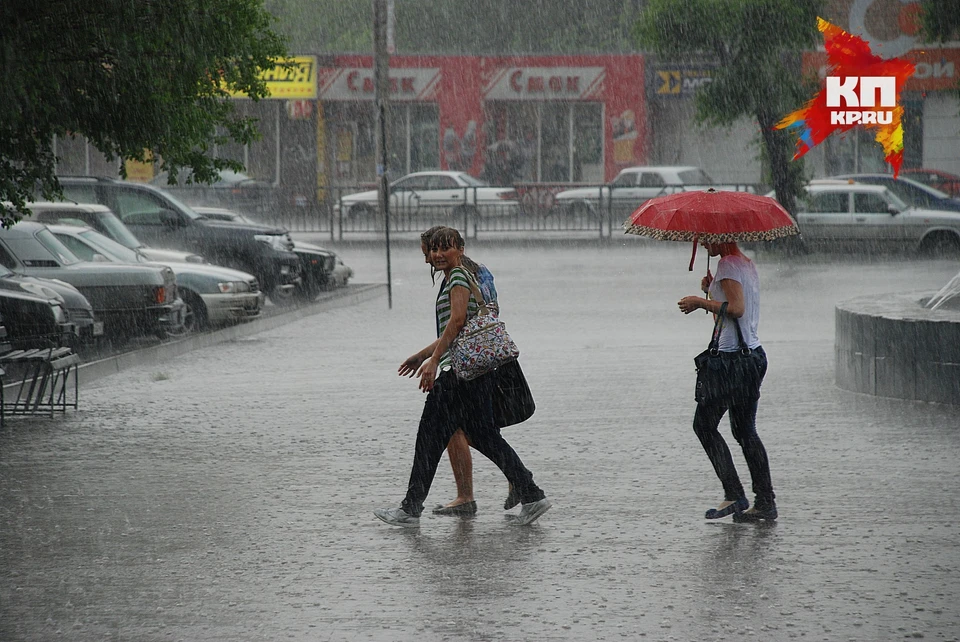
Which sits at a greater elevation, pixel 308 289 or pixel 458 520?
pixel 308 289

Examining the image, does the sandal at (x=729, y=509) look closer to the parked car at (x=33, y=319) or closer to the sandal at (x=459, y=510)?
the sandal at (x=459, y=510)

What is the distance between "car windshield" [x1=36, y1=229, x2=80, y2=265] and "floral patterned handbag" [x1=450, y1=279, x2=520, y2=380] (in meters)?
8.86

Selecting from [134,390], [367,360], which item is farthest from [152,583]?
[367,360]

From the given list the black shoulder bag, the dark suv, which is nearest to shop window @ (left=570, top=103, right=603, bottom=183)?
the dark suv

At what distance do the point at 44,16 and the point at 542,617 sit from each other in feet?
18.2

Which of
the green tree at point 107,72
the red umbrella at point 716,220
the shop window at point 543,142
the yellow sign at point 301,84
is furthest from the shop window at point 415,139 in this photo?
the red umbrella at point 716,220

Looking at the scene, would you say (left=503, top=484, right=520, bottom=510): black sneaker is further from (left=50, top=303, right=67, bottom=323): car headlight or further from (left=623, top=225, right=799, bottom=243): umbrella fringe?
(left=50, top=303, right=67, bottom=323): car headlight

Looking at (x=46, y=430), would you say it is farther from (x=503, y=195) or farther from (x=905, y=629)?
(x=503, y=195)

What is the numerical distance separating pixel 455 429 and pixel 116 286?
27.4 feet

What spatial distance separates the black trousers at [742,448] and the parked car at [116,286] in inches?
337

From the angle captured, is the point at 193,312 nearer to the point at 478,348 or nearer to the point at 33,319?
the point at 33,319

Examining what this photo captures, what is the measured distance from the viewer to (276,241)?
19438mm

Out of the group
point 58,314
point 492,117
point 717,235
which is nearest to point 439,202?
point 492,117

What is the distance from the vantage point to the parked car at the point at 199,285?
51.0ft
